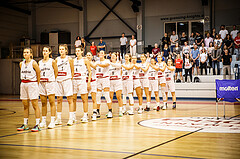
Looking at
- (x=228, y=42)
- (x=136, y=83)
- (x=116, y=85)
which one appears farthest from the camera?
(x=228, y=42)

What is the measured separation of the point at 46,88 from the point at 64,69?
2.42 ft

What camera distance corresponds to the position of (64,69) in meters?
8.30

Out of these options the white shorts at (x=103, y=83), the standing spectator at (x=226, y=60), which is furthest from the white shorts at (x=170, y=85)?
the standing spectator at (x=226, y=60)

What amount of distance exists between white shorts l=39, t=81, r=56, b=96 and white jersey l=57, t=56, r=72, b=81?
0.40 meters

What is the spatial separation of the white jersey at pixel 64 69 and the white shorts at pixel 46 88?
15.8 inches

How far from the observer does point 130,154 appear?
4.84 meters

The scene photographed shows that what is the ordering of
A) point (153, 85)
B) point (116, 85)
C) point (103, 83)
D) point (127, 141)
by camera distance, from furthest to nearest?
1. point (153, 85)
2. point (116, 85)
3. point (103, 83)
4. point (127, 141)

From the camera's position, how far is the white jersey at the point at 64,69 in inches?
326

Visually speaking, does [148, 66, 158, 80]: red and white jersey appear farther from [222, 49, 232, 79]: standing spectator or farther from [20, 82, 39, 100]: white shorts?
[222, 49, 232, 79]: standing spectator

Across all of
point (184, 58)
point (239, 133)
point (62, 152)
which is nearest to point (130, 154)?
point (62, 152)

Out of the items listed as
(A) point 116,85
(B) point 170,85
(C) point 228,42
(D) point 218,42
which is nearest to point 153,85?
(B) point 170,85

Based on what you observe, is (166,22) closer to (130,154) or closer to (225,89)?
(225,89)

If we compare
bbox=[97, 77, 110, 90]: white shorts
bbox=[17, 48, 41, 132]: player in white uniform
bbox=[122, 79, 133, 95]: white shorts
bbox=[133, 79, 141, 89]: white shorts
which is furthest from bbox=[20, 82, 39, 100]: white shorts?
bbox=[133, 79, 141, 89]: white shorts

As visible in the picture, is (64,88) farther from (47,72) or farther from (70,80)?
(47,72)
